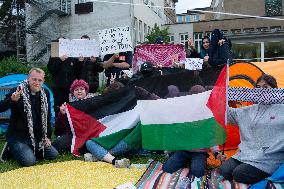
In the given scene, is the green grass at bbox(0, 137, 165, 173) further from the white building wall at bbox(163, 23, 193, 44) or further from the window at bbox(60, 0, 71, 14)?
the white building wall at bbox(163, 23, 193, 44)

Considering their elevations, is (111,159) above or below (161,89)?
below

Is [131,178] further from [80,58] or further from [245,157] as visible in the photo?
[80,58]

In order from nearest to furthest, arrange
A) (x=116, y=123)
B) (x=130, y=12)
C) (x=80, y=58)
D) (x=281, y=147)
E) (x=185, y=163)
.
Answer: (x=281, y=147), (x=185, y=163), (x=116, y=123), (x=80, y=58), (x=130, y=12)

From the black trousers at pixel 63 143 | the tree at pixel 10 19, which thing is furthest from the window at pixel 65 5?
the black trousers at pixel 63 143

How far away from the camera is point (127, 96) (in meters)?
7.48

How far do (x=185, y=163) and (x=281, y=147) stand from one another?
1522 mm

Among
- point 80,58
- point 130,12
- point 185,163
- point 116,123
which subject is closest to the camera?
point 185,163

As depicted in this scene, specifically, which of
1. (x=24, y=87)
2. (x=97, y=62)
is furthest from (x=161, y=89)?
(x=97, y=62)

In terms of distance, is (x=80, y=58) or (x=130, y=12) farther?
(x=130, y=12)

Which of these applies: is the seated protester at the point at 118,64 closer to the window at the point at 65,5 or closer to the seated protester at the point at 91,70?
the seated protester at the point at 91,70

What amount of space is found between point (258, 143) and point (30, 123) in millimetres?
3498

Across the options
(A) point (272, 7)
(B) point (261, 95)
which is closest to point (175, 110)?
(B) point (261, 95)

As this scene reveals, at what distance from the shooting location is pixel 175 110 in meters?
6.25

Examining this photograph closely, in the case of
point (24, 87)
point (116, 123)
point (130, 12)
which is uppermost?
point (130, 12)
